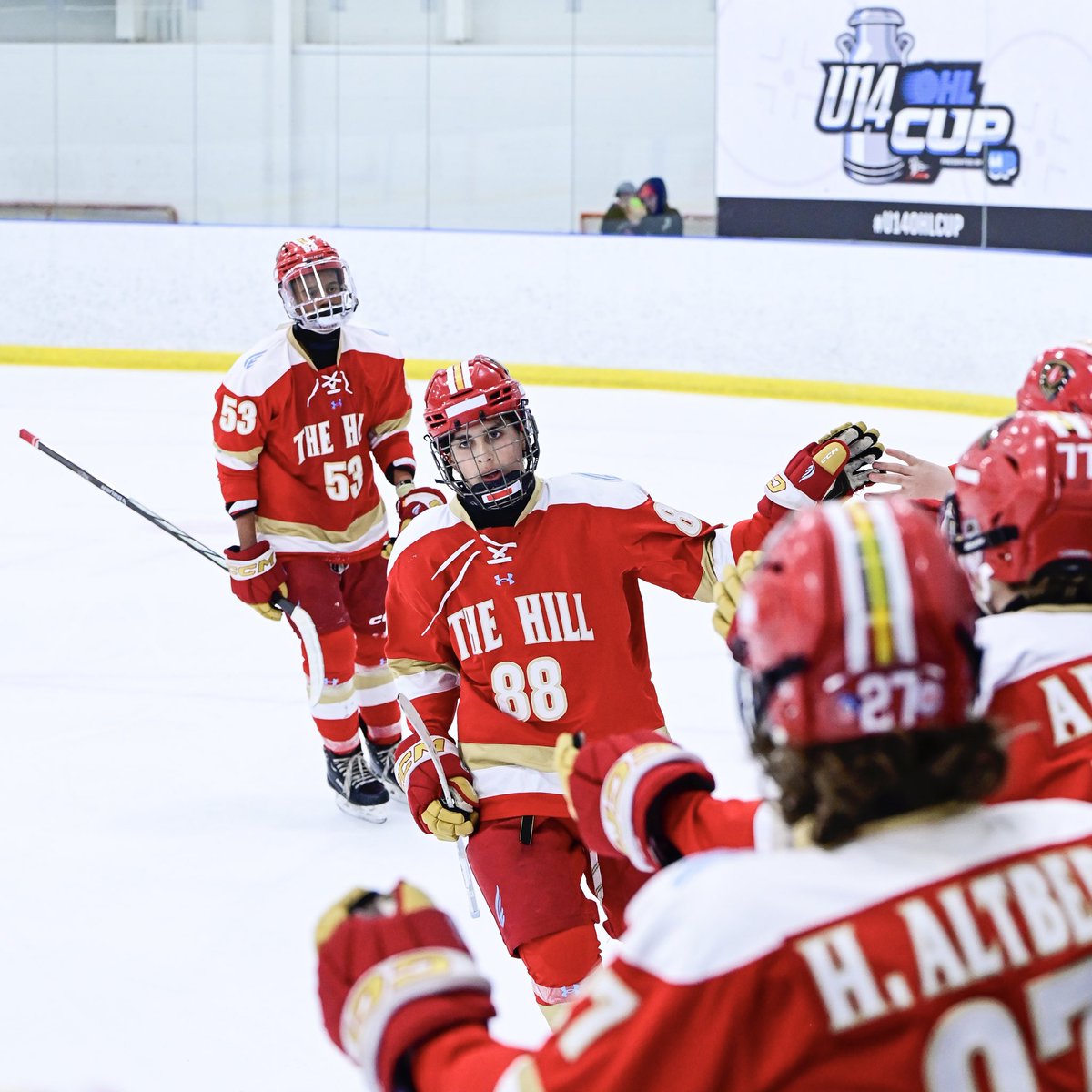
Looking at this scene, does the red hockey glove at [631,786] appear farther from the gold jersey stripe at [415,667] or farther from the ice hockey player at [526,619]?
the gold jersey stripe at [415,667]

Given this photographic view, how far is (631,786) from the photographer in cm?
148

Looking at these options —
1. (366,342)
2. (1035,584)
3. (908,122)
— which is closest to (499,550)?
(1035,584)

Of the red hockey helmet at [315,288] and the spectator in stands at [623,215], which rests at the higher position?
the spectator in stands at [623,215]

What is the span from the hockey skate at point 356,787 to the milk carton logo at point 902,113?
264 inches

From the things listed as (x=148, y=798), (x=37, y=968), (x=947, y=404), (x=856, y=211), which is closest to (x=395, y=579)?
(x=37, y=968)

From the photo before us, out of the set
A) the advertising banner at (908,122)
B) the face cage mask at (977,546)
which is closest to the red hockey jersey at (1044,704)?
the face cage mask at (977,546)

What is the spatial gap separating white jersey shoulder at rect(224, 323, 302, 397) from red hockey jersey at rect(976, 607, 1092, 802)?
8.61ft

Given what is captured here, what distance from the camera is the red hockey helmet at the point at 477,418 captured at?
252 cm

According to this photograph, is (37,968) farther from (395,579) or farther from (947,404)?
(947,404)

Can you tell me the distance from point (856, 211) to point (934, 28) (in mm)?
1145

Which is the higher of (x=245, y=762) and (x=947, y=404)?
(x=947, y=404)

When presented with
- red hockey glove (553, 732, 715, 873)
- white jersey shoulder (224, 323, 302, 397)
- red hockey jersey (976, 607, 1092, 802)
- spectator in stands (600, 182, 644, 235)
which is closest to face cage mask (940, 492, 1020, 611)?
red hockey jersey (976, 607, 1092, 802)

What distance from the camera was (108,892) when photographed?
3322 millimetres

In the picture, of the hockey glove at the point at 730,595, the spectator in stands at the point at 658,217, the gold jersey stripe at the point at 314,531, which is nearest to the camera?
the hockey glove at the point at 730,595
